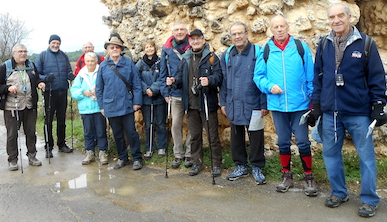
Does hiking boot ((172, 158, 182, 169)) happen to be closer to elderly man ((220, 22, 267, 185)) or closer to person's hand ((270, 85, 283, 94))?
elderly man ((220, 22, 267, 185))

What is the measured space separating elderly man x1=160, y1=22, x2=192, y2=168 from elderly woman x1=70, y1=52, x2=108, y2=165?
139 cm

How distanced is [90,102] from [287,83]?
3742mm

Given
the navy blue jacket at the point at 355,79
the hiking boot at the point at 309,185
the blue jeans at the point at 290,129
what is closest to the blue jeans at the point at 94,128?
the blue jeans at the point at 290,129

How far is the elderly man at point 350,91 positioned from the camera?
3875 millimetres

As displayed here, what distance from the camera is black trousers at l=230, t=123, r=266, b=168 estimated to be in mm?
5230

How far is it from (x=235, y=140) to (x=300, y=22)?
220 cm

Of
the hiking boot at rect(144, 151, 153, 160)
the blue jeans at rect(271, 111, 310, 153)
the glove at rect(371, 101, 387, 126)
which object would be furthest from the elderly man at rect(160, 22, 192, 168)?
the glove at rect(371, 101, 387, 126)

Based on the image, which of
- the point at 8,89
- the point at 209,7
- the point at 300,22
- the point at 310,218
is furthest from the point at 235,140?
the point at 8,89

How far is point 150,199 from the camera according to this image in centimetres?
487

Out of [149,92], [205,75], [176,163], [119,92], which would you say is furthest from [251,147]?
[119,92]

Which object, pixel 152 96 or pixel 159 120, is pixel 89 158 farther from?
pixel 152 96

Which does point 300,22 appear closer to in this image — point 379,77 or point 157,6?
point 379,77

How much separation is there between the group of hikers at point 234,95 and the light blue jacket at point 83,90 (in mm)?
19

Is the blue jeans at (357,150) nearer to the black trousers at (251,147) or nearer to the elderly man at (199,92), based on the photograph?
the black trousers at (251,147)
